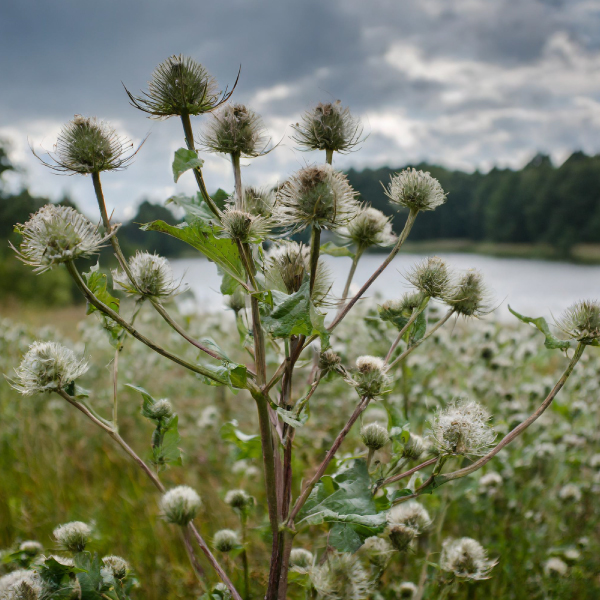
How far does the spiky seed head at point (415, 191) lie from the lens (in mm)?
1375

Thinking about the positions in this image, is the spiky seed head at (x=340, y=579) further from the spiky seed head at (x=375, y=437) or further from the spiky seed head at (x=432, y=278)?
the spiky seed head at (x=432, y=278)

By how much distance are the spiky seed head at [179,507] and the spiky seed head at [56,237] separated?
0.74m

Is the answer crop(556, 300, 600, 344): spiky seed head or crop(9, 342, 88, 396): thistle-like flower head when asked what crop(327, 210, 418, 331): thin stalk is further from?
crop(9, 342, 88, 396): thistle-like flower head

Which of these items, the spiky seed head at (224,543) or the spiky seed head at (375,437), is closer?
the spiky seed head at (375,437)

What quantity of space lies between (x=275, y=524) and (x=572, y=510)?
8.37 feet

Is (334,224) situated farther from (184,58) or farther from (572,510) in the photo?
(572,510)

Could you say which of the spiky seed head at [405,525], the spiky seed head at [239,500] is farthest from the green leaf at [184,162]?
the spiky seed head at [239,500]

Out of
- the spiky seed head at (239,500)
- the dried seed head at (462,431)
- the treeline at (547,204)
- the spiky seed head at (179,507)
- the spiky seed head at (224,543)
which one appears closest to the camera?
the dried seed head at (462,431)

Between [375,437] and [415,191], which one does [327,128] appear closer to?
[415,191]

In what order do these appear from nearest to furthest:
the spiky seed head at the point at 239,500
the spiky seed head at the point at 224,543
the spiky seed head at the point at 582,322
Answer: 1. the spiky seed head at the point at 582,322
2. the spiky seed head at the point at 224,543
3. the spiky seed head at the point at 239,500

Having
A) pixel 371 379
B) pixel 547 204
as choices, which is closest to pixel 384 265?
pixel 371 379

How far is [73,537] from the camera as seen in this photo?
1455 millimetres

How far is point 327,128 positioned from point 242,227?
39 centimetres

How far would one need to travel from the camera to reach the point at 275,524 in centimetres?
121
